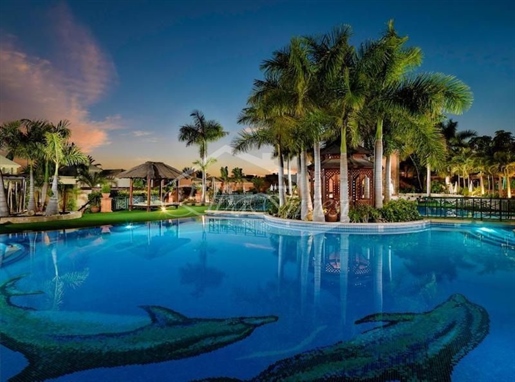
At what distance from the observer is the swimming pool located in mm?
3318

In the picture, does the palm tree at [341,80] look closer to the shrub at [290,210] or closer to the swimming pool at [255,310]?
the shrub at [290,210]

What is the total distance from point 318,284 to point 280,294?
0.93 meters

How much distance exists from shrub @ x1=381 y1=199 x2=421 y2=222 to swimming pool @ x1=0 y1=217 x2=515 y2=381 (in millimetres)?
3670

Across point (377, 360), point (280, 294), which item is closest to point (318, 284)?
point (280, 294)

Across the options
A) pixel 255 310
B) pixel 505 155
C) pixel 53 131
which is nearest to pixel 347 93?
pixel 255 310

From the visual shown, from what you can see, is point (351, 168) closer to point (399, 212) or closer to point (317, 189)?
point (399, 212)

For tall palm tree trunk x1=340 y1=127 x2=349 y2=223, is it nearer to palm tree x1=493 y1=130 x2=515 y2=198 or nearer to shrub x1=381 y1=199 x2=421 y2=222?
shrub x1=381 y1=199 x2=421 y2=222

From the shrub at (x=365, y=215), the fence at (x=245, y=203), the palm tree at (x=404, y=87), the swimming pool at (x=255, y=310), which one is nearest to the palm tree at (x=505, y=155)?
the palm tree at (x=404, y=87)

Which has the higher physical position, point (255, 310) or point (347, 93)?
point (347, 93)

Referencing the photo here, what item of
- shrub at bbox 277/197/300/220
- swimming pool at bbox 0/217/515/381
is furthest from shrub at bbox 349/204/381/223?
swimming pool at bbox 0/217/515/381

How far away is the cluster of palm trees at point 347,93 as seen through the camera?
40.9 ft

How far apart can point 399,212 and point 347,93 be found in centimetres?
544

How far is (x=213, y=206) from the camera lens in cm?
2350

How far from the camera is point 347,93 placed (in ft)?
39.7
